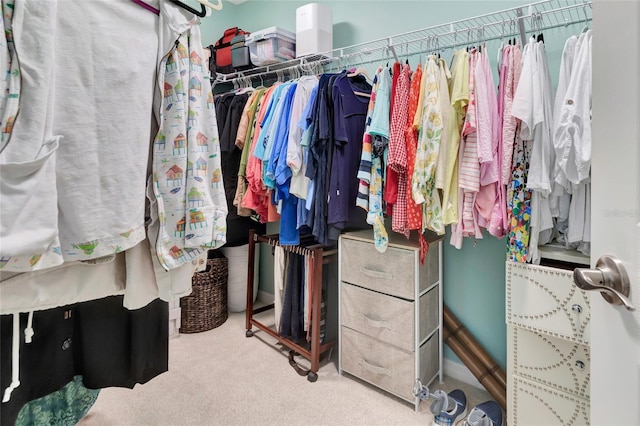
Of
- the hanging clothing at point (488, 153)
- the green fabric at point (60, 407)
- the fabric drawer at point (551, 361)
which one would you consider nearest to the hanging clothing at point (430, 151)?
the hanging clothing at point (488, 153)

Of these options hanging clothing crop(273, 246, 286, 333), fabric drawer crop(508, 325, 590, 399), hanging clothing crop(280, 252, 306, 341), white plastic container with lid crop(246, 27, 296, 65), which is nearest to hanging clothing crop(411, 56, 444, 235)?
fabric drawer crop(508, 325, 590, 399)

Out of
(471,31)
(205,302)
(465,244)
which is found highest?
(471,31)

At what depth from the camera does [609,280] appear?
24.3 inches

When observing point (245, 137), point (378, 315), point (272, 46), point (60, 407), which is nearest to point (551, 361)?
point (378, 315)

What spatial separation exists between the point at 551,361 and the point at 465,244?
0.69 metres

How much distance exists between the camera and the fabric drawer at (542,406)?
134cm

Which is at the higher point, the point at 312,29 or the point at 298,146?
the point at 312,29

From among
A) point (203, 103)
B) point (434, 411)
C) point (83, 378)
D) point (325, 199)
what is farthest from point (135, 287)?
point (434, 411)

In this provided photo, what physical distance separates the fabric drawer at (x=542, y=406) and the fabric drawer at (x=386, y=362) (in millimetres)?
416

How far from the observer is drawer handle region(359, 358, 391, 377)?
1.79 metres

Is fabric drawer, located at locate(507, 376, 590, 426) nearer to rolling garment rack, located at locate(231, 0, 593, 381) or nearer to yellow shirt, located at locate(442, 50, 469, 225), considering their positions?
yellow shirt, located at locate(442, 50, 469, 225)

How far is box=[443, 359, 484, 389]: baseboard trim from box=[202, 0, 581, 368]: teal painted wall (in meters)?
0.05

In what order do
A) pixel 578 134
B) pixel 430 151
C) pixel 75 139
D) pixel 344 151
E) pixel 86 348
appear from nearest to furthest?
pixel 75 139 < pixel 86 348 < pixel 578 134 < pixel 430 151 < pixel 344 151

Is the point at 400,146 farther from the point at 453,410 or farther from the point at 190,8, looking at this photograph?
the point at 453,410
